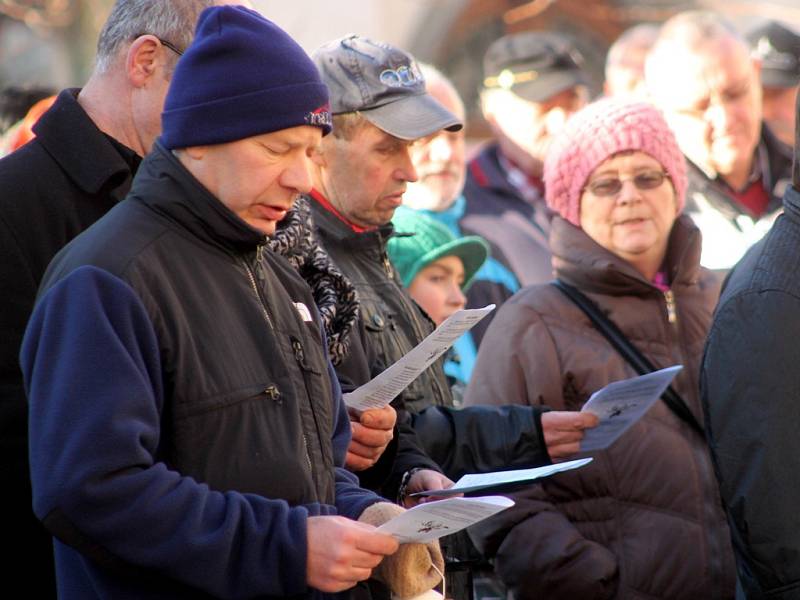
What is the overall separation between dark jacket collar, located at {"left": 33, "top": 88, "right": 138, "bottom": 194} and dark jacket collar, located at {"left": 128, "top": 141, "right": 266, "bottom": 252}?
55cm

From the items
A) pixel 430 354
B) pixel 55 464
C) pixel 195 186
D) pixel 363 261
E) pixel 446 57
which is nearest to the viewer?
pixel 55 464

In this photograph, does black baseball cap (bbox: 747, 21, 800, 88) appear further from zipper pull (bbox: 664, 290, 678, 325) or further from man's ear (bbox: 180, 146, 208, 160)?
man's ear (bbox: 180, 146, 208, 160)

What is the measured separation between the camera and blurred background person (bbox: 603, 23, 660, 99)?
845 centimetres

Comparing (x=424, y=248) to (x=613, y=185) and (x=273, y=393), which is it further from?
(x=273, y=393)

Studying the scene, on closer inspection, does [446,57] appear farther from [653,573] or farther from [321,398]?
[321,398]

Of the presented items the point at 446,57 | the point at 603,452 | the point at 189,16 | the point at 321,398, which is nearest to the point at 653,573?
the point at 603,452

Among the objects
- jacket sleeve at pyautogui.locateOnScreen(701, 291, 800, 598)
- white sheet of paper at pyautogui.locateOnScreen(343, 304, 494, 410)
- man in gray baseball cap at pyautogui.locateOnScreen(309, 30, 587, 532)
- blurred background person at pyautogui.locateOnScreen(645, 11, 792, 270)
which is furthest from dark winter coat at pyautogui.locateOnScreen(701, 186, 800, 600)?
blurred background person at pyautogui.locateOnScreen(645, 11, 792, 270)

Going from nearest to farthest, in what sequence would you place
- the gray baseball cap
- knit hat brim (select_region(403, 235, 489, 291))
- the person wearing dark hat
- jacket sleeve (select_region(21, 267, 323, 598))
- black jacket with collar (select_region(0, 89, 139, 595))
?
jacket sleeve (select_region(21, 267, 323, 598)), black jacket with collar (select_region(0, 89, 139, 595)), the gray baseball cap, knit hat brim (select_region(403, 235, 489, 291)), the person wearing dark hat

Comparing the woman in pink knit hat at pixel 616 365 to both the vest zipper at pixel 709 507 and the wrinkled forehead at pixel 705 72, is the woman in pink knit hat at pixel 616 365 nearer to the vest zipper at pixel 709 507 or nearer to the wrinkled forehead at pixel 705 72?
the vest zipper at pixel 709 507

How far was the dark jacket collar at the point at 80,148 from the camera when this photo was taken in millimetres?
3146

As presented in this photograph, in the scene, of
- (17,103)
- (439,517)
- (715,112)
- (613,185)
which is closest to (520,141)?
(715,112)

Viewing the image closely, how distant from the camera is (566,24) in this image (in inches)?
693

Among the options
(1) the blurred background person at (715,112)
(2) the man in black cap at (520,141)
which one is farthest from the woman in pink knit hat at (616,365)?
(1) the blurred background person at (715,112)

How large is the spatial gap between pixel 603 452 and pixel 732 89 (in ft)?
9.62
